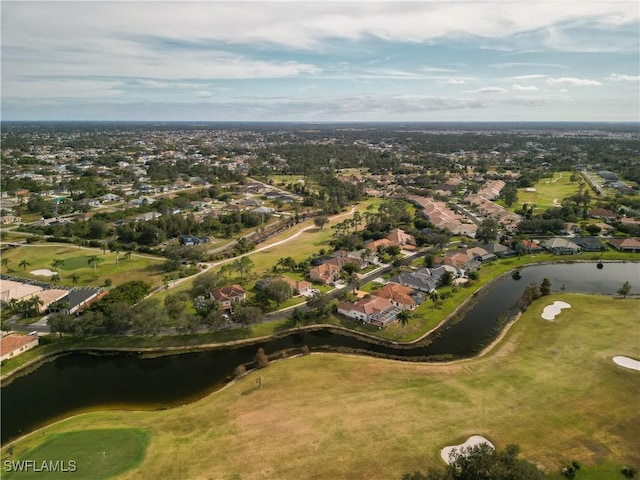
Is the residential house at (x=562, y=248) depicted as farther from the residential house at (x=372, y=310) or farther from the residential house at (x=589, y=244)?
the residential house at (x=372, y=310)

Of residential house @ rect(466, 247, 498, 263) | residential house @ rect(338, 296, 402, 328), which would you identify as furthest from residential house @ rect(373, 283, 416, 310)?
residential house @ rect(466, 247, 498, 263)

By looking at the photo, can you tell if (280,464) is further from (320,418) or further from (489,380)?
(489,380)

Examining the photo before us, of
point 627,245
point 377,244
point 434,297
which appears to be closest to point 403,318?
point 434,297

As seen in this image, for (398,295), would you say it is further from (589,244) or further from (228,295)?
(589,244)

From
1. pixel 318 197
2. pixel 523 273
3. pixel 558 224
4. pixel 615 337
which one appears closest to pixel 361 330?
pixel 615 337

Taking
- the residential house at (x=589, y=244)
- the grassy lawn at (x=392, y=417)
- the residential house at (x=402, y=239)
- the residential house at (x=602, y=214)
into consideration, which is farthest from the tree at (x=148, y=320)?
the residential house at (x=602, y=214)
